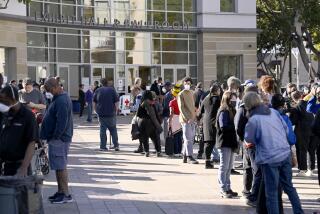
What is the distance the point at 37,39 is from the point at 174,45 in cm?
893

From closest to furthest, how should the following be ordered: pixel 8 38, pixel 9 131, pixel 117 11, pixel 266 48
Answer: pixel 9 131 → pixel 8 38 → pixel 117 11 → pixel 266 48

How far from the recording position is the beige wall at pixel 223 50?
41.9 meters

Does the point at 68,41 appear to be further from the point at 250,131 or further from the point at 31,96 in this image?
the point at 250,131

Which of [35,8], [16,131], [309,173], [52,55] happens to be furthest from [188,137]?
→ [52,55]

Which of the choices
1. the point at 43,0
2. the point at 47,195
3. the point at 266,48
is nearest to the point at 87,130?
the point at 43,0

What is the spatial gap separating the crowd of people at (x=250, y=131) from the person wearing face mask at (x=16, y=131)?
265 centimetres

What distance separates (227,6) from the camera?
42.7 metres

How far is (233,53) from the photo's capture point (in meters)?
42.7

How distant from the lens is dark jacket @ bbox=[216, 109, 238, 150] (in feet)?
37.4

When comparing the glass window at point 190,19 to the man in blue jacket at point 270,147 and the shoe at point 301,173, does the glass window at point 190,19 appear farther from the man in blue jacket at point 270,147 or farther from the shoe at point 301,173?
the man in blue jacket at point 270,147

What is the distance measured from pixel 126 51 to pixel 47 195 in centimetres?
2949

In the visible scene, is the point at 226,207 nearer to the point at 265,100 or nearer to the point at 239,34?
the point at 265,100

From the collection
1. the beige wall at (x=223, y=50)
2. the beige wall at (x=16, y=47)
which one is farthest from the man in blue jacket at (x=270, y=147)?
the beige wall at (x=223, y=50)

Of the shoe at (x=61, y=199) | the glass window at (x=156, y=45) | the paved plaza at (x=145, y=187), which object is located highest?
the glass window at (x=156, y=45)
